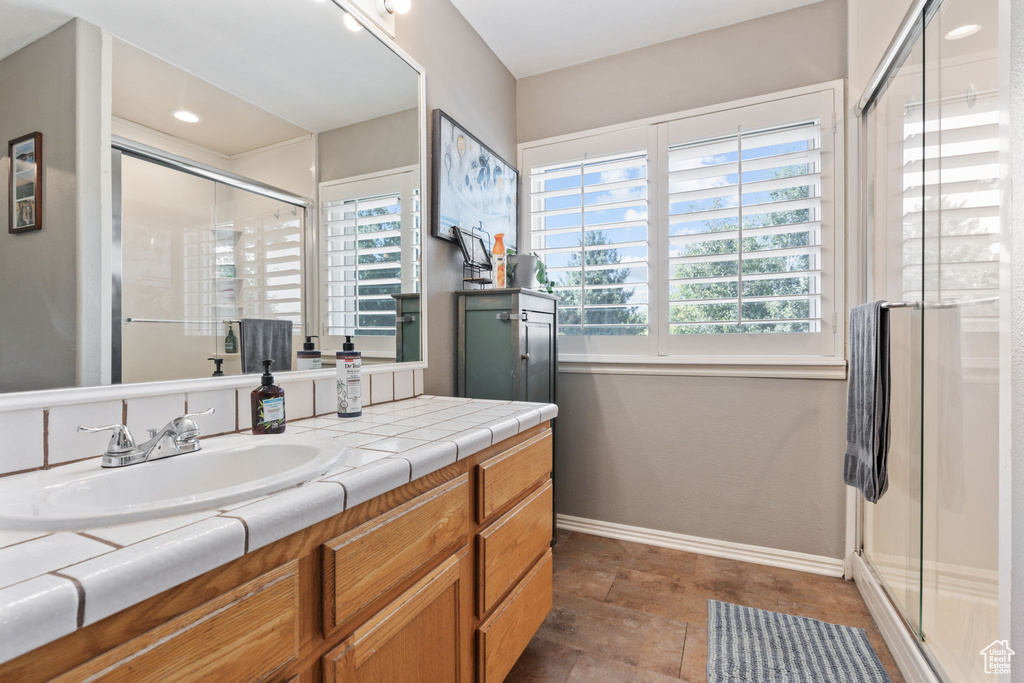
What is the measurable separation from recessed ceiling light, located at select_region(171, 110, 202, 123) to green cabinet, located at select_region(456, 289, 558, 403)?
1.18 metres

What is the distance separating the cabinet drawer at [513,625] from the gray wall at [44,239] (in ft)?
3.47

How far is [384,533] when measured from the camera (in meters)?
0.85

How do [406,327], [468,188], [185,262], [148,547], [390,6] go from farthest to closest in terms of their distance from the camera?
[468,188]
[406,327]
[390,6]
[185,262]
[148,547]

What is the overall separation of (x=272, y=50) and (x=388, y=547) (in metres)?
1.28

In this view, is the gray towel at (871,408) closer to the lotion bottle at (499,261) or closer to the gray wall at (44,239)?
the lotion bottle at (499,261)

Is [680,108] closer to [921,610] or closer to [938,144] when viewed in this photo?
[938,144]

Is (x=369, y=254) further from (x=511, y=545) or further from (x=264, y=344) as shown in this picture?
(x=511, y=545)

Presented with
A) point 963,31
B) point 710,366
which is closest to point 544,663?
point 710,366

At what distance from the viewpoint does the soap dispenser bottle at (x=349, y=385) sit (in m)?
1.36

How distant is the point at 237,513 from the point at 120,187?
0.74 m

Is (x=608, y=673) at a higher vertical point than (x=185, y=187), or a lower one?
lower

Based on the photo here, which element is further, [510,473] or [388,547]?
[510,473]

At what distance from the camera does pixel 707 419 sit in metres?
2.32

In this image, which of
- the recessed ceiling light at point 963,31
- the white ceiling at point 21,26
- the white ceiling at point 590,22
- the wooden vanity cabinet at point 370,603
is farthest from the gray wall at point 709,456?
the white ceiling at point 21,26
